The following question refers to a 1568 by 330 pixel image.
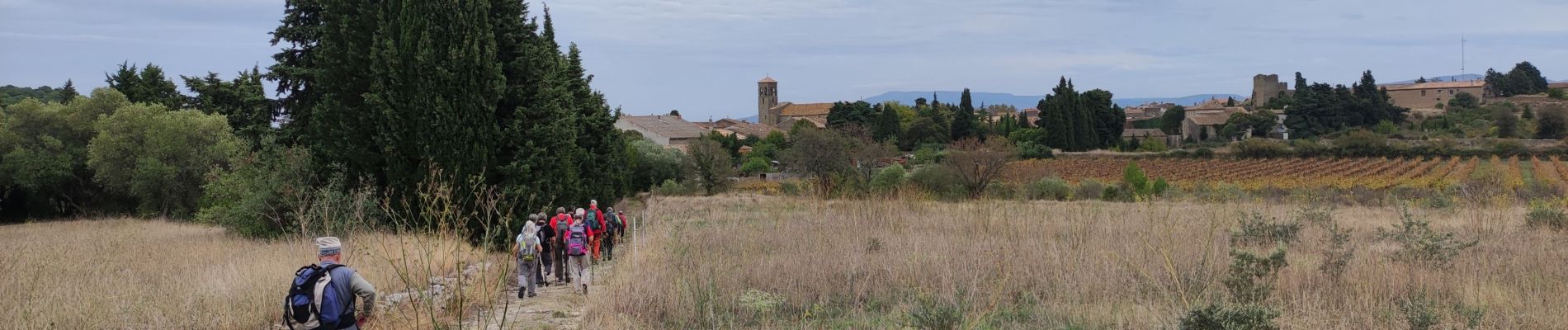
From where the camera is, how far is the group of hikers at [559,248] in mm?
9797

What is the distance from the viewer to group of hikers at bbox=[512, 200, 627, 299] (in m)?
9.80

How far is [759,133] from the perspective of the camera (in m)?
102

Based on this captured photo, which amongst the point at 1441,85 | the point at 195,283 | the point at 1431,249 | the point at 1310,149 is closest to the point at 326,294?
the point at 195,283

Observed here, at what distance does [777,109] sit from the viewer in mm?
146375

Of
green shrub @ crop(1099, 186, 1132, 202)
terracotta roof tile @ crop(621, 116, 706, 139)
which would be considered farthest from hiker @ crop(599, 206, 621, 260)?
terracotta roof tile @ crop(621, 116, 706, 139)

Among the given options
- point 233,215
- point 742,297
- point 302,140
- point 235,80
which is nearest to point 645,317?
point 742,297

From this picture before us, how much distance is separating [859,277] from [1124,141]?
256 ft

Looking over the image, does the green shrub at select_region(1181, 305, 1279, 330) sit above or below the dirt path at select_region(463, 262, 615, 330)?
above

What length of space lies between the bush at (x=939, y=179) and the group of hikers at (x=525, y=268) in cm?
2004

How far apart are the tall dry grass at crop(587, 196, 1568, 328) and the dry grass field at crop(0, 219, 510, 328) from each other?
139 cm

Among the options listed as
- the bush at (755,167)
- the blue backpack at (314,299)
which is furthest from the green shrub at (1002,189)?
the bush at (755,167)

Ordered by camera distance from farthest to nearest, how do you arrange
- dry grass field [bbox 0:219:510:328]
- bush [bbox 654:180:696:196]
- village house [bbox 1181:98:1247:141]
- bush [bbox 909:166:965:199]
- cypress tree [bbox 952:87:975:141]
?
village house [bbox 1181:98:1247:141] → cypress tree [bbox 952:87:975:141] → bush [bbox 654:180:696:196] → bush [bbox 909:166:965:199] → dry grass field [bbox 0:219:510:328]

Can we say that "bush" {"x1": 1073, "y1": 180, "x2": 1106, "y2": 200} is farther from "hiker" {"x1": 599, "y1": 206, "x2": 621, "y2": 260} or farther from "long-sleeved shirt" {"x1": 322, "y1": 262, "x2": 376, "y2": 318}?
"long-sleeved shirt" {"x1": 322, "y1": 262, "x2": 376, "y2": 318}

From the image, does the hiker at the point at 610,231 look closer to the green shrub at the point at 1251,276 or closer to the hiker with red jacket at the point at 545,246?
the hiker with red jacket at the point at 545,246
